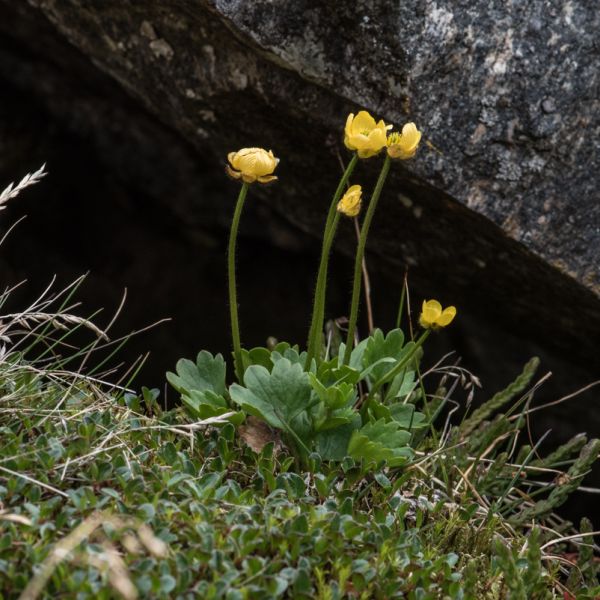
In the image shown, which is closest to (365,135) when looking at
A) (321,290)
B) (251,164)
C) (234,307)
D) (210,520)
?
(251,164)

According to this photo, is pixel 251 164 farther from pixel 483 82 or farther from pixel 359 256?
pixel 483 82

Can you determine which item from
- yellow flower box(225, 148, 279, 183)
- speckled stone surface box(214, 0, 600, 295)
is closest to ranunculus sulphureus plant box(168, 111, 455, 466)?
yellow flower box(225, 148, 279, 183)

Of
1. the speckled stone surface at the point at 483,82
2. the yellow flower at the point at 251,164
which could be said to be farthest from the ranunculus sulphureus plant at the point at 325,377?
the speckled stone surface at the point at 483,82

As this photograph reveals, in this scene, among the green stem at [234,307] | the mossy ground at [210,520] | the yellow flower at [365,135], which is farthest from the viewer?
the green stem at [234,307]

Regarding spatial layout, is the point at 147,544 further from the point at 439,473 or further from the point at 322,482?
the point at 439,473

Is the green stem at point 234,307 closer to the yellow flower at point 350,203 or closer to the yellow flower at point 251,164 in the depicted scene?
the yellow flower at point 251,164

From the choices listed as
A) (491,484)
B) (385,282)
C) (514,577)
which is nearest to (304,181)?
(385,282)
